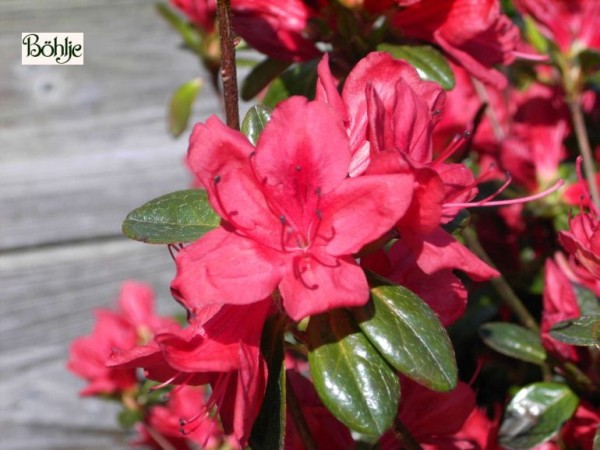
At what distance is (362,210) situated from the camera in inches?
22.8

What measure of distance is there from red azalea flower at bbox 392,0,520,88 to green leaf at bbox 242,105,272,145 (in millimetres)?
266

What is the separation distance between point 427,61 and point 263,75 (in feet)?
0.66

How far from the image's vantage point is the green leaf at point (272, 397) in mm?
633

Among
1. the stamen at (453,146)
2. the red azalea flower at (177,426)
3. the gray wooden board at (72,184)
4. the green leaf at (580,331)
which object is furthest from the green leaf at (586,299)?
the gray wooden board at (72,184)

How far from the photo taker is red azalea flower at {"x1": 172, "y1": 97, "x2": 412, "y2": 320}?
22.2 inches

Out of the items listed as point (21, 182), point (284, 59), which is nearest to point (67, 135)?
point (21, 182)

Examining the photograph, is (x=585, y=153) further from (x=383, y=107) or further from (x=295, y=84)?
(x=383, y=107)

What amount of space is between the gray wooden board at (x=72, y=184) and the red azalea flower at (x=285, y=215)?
63.2 inches

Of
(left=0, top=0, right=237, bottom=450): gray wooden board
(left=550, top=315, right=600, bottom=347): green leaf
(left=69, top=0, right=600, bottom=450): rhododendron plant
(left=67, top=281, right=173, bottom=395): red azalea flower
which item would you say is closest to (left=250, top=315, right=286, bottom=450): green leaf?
(left=69, top=0, right=600, bottom=450): rhododendron plant

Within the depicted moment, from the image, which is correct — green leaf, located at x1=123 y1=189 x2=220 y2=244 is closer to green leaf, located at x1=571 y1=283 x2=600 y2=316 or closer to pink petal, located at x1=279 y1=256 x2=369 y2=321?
pink petal, located at x1=279 y1=256 x2=369 y2=321

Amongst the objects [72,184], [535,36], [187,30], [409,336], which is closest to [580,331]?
[409,336]

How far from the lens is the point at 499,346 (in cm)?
91

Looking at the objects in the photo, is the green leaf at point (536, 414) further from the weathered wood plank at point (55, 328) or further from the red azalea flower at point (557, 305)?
the weathered wood plank at point (55, 328)

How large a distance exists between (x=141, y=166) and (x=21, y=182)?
31 cm
